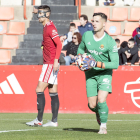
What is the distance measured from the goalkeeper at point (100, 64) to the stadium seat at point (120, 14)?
10562mm

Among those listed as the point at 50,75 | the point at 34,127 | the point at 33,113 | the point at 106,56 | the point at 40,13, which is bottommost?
the point at 33,113

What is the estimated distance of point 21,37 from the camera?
632 inches

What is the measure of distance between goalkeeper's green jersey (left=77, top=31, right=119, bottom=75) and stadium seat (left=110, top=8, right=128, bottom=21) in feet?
34.7

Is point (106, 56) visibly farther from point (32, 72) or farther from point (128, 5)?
point (128, 5)

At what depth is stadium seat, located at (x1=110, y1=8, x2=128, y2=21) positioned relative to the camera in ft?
55.6

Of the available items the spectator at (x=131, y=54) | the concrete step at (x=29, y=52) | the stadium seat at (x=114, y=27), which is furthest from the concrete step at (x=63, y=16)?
the spectator at (x=131, y=54)

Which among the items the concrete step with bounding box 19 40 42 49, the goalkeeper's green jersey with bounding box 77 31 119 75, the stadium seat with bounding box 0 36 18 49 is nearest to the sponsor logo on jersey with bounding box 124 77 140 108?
the goalkeeper's green jersey with bounding box 77 31 119 75

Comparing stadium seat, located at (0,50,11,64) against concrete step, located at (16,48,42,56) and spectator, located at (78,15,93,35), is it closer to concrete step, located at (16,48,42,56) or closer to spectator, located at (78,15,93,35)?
concrete step, located at (16,48,42,56)

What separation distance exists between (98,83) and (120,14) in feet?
35.8

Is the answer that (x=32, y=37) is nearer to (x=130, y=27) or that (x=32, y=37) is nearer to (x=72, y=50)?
(x=72, y=50)

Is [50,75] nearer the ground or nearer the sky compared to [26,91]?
nearer the sky

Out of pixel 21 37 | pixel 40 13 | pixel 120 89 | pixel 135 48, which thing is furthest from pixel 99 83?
pixel 21 37

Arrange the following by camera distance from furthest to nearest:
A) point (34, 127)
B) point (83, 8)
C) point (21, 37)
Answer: point (83, 8), point (21, 37), point (34, 127)

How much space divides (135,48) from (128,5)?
4829 mm
